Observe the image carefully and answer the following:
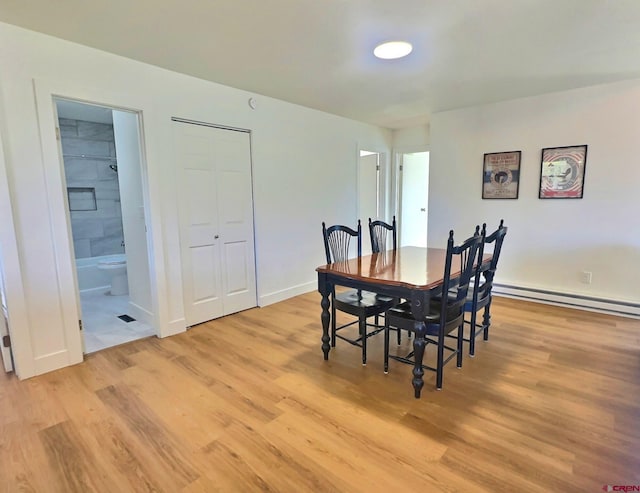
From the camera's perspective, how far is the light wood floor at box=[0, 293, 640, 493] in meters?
1.54

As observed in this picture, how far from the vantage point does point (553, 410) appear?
Answer: 1.97 metres

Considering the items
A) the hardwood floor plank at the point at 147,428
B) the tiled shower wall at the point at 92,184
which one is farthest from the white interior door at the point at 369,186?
the hardwood floor plank at the point at 147,428

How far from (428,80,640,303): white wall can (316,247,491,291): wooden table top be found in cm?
152

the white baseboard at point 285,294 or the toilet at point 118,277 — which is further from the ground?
the toilet at point 118,277

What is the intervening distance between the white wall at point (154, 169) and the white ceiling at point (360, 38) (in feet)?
0.59

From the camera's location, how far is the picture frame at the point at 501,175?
4023mm

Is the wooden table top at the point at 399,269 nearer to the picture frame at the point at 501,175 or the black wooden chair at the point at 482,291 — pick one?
the black wooden chair at the point at 482,291

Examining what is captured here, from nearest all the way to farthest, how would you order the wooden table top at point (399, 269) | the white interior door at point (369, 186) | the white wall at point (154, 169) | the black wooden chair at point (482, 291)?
1. the wooden table top at point (399, 269)
2. the white wall at point (154, 169)
3. the black wooden chair at point (482, 291)
4. the white interior door at point (369, 186)

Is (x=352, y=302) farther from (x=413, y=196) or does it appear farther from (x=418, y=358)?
(x=413, y=196)

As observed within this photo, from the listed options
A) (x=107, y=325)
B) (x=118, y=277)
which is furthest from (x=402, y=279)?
(x=118, y=277)

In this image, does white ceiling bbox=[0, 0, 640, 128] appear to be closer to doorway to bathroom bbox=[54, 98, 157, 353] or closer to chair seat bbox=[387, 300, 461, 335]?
doorway to bathroom bbox=[54, 98, 157, 353]

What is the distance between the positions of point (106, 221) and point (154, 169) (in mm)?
2884

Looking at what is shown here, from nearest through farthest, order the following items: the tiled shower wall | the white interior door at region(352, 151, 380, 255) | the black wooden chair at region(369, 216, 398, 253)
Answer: the black wooden chair at region(369, 216, 398, 253) < the tiled shower wall < the white interior door at region(352, 151, 380, 255)

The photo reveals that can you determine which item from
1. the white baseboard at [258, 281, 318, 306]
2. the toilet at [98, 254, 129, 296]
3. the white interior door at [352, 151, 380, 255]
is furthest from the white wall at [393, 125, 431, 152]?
the toilet at [98, 254, 129, 296]
